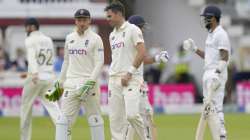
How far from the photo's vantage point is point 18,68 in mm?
28156

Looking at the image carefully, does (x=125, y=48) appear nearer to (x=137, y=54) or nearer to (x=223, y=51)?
(x=137, y=54)

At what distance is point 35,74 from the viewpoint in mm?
16250

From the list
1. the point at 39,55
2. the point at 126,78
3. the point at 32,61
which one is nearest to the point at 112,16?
the point at 126,78

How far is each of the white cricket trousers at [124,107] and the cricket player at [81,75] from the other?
0.39 meters

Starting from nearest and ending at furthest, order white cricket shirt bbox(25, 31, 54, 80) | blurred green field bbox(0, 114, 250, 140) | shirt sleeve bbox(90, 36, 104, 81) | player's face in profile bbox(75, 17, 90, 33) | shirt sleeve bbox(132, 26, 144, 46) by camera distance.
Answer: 1. shirt sleeve bbox(132, 26, 144, 46)
2. shirt sleeve bbox(90, 36, 104, 81)
3. player's face in profile bbox(75, 17, 90, 33)
4. white cricket shirt bbox(25, 31, 54, 80)
5. blurred green field bbox(0, 114, 250, 140)

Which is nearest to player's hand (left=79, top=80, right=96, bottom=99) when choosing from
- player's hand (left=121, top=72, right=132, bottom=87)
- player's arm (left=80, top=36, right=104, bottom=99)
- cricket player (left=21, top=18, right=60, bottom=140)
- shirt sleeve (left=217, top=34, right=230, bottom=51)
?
player's arm (left=80, top=36, right=104, bottom=99)

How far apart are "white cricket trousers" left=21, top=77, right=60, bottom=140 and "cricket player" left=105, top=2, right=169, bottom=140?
3.11 metres

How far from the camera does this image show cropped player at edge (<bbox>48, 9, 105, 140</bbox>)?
13492 millimetres

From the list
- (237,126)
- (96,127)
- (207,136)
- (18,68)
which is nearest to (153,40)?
(18,68)

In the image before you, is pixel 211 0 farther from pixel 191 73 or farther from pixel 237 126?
pixel 237 126

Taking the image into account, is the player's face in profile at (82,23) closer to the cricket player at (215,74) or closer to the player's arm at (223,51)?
the cricket player at (215,74)

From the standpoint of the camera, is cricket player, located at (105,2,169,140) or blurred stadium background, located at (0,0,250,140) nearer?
cricket player, located at (105,2,169,140)

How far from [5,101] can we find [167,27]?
1074 centimetres

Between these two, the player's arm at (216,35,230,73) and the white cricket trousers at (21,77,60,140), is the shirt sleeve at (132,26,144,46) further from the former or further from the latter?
the white cricket trousers at (21,77,60,140)
